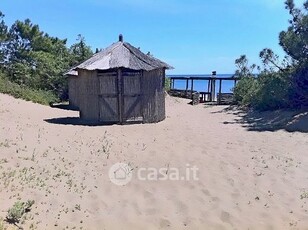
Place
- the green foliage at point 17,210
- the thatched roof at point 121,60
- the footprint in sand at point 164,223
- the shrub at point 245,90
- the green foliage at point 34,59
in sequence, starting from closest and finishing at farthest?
the green foliage at point 17,210
the footprint in sand at point 164,223
the thatched roof at point 121,60
the shrub at point 245,90
the green foliage at point 34,59

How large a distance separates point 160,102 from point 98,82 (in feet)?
9.47

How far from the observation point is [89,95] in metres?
15.3

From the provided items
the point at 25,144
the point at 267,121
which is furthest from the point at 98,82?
the point at 267,121

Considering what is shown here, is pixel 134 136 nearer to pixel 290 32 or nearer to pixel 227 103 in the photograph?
pixel 290 32

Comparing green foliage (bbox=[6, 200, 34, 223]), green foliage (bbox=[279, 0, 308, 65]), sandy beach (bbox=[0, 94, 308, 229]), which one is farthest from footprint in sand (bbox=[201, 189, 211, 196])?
green foliage (bbox=[279, 0, 308, 65])

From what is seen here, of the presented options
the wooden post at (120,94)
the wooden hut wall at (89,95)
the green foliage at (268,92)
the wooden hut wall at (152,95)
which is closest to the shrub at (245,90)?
the green foliage at (268,92)

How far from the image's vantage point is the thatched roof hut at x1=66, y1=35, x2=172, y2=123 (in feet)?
48.0

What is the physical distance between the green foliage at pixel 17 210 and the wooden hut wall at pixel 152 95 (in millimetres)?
9512

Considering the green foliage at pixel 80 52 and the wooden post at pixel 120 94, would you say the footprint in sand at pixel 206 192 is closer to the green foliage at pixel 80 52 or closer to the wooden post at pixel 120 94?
the wooden post at pixel 120 94

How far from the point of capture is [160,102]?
1608cm

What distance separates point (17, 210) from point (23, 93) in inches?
643

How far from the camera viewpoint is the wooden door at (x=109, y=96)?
14680 mm

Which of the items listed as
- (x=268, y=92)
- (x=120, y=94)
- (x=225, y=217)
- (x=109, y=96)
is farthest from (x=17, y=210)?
(x=268, y=92)

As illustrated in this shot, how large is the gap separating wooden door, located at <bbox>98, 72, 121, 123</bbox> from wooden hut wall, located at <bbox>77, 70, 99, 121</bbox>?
244mm
